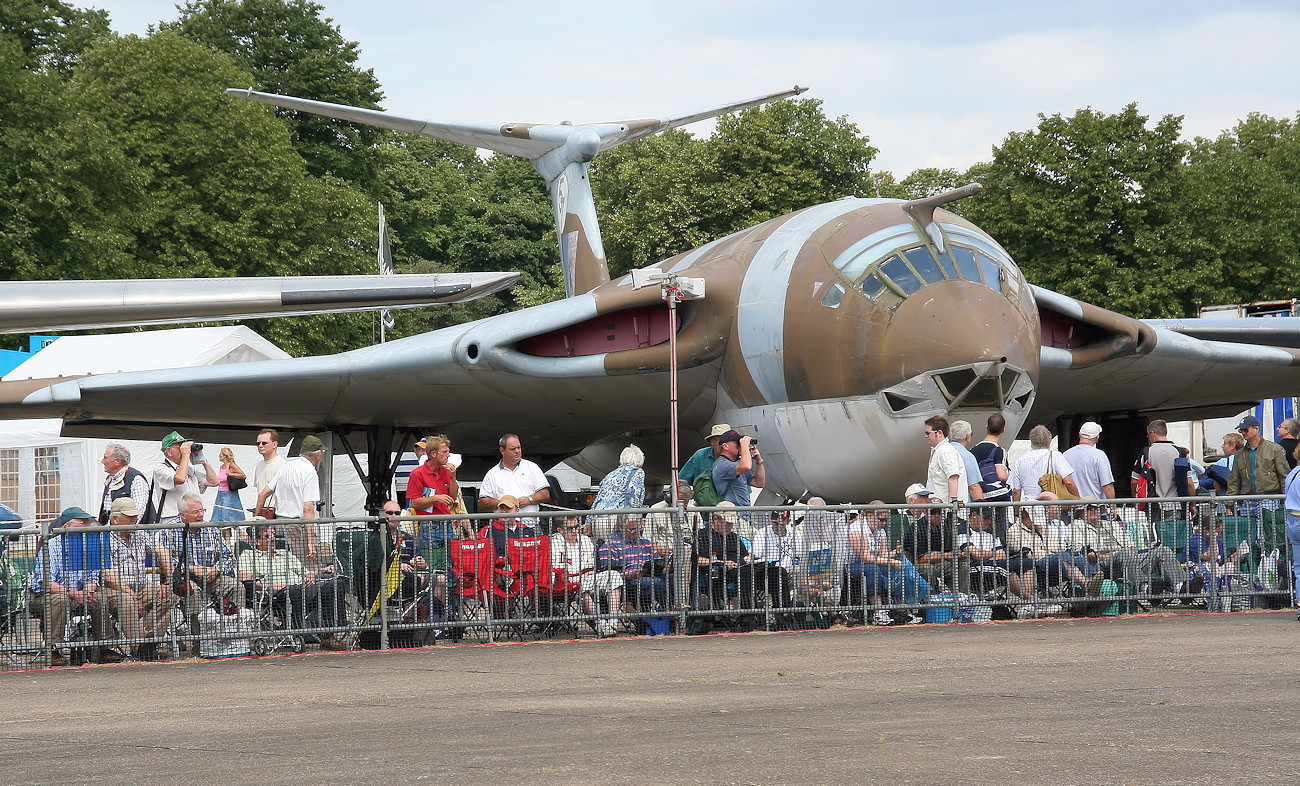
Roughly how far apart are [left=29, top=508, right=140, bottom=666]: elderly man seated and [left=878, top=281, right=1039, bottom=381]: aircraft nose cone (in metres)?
6.67

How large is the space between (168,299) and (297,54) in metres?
43.5

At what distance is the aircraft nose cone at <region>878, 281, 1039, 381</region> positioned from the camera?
1241 centimetres

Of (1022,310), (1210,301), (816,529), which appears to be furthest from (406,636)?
(1210,301)

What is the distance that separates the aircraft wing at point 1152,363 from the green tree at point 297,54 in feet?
109

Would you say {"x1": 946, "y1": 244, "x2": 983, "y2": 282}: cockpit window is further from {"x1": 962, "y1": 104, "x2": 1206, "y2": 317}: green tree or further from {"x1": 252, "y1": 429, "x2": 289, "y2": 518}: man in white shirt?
{"x1": 962, "y1": 104, "x2": 1206, "y2": 317}: green tree

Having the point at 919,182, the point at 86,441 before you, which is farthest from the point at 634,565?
the point at 919,182

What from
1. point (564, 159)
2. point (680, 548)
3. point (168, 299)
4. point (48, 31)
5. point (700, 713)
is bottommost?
point (700, 713)

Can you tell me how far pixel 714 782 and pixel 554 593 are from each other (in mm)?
5348

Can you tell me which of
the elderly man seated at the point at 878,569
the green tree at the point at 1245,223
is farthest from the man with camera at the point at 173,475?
the green tree at the point at 1245,223

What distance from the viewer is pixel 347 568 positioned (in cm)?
981

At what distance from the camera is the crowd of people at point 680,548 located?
9.45m

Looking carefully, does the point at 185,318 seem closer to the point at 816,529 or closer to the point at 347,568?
the point at 347,568

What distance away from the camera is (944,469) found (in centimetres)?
1136

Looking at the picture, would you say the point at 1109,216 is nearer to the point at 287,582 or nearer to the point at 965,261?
the point at 965,261
